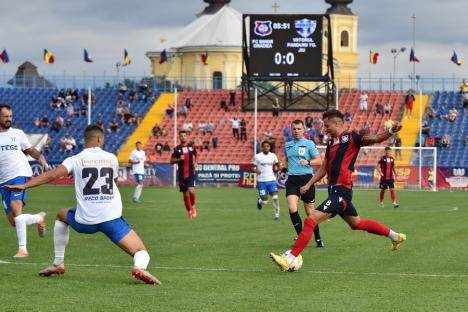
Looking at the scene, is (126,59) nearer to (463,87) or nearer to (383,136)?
(463,87)

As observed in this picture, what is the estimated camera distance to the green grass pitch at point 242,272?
37.7 ft

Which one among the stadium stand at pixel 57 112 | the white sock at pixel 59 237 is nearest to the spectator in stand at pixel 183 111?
the stadium stand at pixel 57 112

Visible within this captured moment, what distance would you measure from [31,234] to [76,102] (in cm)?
5354

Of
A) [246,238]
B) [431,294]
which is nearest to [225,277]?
[431,294]

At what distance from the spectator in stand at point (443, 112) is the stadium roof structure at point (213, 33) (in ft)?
166

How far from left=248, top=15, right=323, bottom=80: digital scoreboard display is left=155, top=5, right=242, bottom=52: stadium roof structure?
A: 6092 centimetres

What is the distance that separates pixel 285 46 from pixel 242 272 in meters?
→ 41.8

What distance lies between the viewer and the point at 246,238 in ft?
70.6

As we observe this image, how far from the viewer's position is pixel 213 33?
395 feet

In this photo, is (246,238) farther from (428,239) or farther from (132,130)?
(132,130)

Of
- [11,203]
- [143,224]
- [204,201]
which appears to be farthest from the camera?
[204,201]

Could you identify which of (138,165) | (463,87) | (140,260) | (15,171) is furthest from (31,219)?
(463,87)

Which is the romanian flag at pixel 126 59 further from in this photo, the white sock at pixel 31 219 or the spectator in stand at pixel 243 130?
the white sock at pixel 31 219

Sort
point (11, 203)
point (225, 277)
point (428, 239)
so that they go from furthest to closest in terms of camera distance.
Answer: point (428, 239), point (11, 203), point (225, 277)
